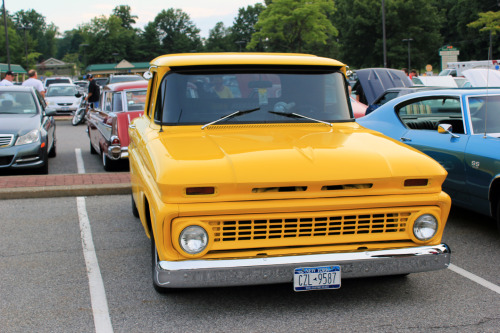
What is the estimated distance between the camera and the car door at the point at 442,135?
6547mm

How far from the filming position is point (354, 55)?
75125 mm

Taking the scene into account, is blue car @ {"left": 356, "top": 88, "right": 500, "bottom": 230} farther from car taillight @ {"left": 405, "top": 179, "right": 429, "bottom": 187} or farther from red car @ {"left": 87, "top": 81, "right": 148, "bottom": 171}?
red car @ {"left": 87, "top": 81, "right": 148, "bottom": 171}

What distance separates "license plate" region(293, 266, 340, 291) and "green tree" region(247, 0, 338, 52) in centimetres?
6043

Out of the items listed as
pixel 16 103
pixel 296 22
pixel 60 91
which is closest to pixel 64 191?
pixel 16 103

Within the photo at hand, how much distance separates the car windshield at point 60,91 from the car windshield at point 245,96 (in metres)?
23.1

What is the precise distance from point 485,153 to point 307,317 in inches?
120

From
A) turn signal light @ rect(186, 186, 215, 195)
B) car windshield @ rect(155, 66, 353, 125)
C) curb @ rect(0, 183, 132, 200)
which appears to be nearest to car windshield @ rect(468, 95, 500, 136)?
car windshield @ rect(155, 66, 353, 125)

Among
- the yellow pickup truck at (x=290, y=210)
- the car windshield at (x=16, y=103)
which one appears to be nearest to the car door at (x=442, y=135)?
the yellow pickup truck at (x=290, y=210)

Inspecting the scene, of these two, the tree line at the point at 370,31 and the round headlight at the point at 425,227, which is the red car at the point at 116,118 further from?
the tree line at the point at 370,31

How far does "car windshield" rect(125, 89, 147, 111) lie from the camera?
1102 cm

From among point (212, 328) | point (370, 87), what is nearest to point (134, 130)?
point (212, 328)

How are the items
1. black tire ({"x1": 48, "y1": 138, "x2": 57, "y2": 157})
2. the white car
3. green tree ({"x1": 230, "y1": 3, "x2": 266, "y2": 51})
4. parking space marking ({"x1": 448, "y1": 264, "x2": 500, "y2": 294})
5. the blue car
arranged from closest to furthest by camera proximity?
parking space marking ({"x1": 448, "y1": 264, "x2": 500, "y2": 294}) → the blue car → black tire ({"x1": 48, "y1": 138, "x2": 57, "y2": 157}) → the white car → green tree ({"x1": 230, "y1": 3, "x2": 266, "y2": 51})

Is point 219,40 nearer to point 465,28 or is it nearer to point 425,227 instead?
point 465,28

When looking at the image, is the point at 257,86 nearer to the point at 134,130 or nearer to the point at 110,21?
the point at 134,130
